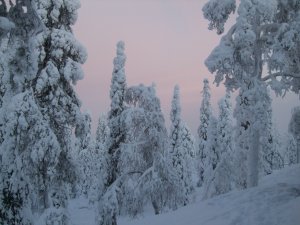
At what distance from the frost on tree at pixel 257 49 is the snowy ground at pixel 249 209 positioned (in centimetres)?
267

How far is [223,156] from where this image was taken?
21156 mm

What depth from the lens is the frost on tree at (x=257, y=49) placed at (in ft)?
51.0

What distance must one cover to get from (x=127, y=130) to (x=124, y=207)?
4200 millimetres

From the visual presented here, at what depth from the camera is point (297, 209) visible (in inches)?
427

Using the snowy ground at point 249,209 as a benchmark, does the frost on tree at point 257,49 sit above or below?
above

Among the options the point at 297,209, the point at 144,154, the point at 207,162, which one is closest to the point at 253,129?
the point at 297,209

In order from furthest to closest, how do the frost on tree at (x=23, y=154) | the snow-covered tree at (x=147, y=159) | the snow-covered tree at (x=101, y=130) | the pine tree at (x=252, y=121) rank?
the snow-covered tree at (x=101, y=130), the snow-covered tree at (x=147, y=159), the pine tree at (x=252, y=121), the frost on tree at (x=23, y=154)

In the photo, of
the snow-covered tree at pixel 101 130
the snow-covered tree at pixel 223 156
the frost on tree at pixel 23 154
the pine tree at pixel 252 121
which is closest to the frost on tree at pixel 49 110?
the frost on tree at pixel 23 154

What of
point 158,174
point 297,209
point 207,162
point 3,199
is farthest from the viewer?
point 207,162

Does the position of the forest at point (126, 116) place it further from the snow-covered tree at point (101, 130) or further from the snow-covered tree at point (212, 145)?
the snow-covered tree at point (101, 130)

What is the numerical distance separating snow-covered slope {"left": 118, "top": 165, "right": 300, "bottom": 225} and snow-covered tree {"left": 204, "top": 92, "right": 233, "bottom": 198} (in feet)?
18.8

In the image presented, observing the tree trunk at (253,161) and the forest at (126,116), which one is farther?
the tree trunk at (253,161)

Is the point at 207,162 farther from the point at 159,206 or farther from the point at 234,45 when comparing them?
the point at 234,45

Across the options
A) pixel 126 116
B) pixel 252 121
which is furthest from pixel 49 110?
pixel 252 121
